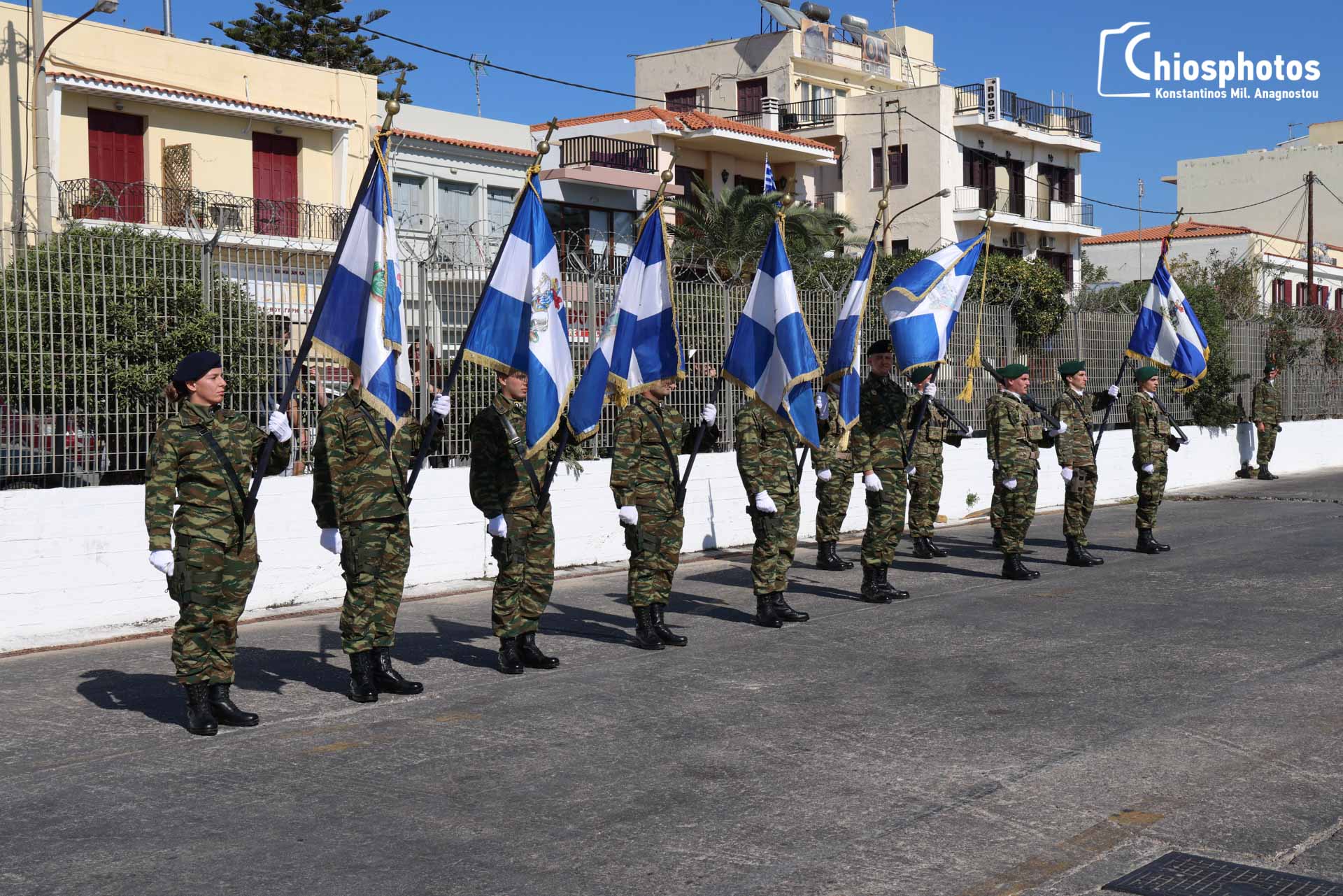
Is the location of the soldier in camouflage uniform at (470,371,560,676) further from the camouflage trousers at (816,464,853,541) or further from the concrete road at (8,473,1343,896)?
the camouflage trousers at (816,464,853,541)

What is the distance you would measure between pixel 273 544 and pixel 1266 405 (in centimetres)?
1852

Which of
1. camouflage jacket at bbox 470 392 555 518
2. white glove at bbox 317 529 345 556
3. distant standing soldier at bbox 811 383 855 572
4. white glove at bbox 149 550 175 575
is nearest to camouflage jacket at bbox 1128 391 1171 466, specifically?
distant standing soldier at bbox 811 383 855 572

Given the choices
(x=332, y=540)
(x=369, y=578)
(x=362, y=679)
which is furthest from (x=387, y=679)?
(x=332, y=540)

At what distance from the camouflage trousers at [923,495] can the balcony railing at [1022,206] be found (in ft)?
112

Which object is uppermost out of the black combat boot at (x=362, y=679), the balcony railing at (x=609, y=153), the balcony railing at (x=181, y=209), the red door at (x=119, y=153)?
the balcony railing at (x=609, y=153)

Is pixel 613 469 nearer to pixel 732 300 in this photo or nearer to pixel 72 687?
pixel 72 687

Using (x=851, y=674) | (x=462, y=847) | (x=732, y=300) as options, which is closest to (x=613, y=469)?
(x=851, y=674)

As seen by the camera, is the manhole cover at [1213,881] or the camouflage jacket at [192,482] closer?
the manhole cover at [1213,881]

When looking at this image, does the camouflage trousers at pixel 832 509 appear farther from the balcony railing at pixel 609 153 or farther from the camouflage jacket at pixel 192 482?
the balcony railing at pixel 609 153

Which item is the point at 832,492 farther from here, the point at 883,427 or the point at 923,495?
the point at 883,427

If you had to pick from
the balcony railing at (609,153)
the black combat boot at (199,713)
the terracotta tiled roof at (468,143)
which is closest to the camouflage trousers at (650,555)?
the black combat boot at (199,713)

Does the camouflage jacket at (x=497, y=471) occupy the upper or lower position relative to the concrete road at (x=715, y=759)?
upper

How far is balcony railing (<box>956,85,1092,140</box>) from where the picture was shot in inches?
1913

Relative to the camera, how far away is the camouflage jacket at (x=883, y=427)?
1138 cm
